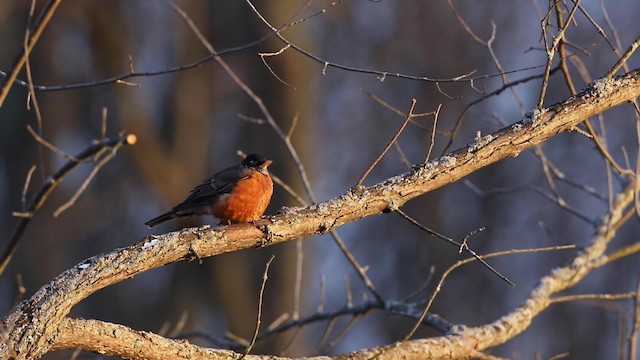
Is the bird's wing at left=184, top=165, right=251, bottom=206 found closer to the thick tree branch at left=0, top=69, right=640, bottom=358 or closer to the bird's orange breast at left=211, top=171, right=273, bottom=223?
the bird's orange breast at left=211, top=171, right=273, bottom=223

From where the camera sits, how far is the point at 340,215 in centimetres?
387

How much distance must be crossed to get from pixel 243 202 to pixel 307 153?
8.53 meters

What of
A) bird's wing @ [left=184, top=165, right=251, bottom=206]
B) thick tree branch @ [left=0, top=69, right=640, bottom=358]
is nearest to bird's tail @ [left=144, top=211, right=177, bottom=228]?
bird's wing @ [left=184, top=165, right=251, bottom=206]

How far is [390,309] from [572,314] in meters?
13.0

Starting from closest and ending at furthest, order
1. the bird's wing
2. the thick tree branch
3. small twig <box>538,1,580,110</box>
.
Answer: the thick tree branch → small twig <box>538,1,580,110</box> → the bird's wing

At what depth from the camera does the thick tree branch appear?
3.41 metres

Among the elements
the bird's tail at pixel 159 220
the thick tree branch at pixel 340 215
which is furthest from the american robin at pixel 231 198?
the thick tree branch at pixel 340 215

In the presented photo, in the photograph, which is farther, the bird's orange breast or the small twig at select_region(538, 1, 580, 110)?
the bird's orange breast

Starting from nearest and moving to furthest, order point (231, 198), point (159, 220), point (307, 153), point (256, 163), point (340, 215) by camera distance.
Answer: point (340, 215) < point (159, 220) < point (231, 198) < point (256, 163) < point (307, 153)

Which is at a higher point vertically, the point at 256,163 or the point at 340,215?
the point at 256,163

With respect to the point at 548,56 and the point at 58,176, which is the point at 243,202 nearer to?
the point at 58,176

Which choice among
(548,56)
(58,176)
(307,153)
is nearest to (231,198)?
(58,176)

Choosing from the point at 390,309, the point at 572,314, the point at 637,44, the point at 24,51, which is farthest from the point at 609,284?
the point at 24,51

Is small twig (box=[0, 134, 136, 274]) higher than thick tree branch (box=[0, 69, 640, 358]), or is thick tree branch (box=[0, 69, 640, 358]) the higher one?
small twig (box=[0, 134, 136, 274])
